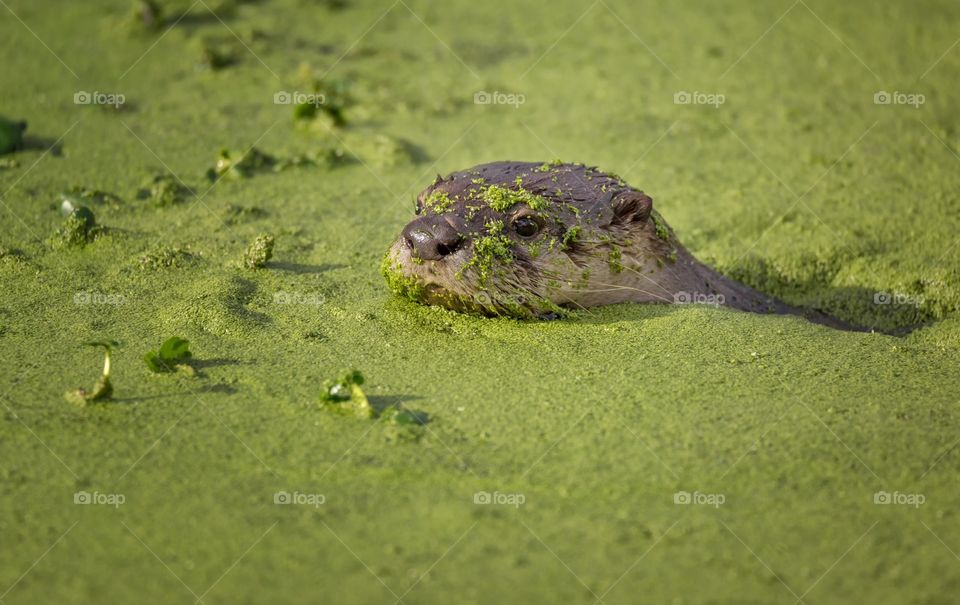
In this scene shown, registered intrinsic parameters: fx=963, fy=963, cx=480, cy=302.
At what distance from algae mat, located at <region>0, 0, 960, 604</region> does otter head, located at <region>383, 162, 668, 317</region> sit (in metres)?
0.17

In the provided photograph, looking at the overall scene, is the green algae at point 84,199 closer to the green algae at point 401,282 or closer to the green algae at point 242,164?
the green algae at point 242,164

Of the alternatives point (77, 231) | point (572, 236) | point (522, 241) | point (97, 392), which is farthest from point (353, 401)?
point (77, 231)

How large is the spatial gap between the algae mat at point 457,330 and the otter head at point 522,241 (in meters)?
0.17

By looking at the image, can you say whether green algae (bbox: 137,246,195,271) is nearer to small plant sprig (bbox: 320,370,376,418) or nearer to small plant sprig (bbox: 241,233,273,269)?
small plant sprig (bbox: 241,233,273,269)

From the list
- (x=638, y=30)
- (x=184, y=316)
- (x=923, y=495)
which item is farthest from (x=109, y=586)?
(x=638, y=30)

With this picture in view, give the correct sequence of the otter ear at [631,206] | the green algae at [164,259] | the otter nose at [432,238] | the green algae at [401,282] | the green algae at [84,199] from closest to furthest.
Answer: the otter nose at [432,238] < the green algae at [401,282] < the otter ear at [631,206] < the green algae at [164,259] < the green algae at [84,199]

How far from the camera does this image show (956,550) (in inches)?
127

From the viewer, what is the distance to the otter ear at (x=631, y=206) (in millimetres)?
4648

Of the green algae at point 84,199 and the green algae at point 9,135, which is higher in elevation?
the green algae at point 9,135

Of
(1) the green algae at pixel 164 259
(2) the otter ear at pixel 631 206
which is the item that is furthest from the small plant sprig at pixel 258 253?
(2) the otter ear at pixel 631 206

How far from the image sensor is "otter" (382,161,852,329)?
171 inches

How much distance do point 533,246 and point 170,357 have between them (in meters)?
1.67

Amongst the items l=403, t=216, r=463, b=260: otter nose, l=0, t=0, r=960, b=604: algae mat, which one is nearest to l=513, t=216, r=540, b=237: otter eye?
l=403, t=216, r=463, b=260: otter nose

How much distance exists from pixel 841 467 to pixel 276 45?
6.12 metres
